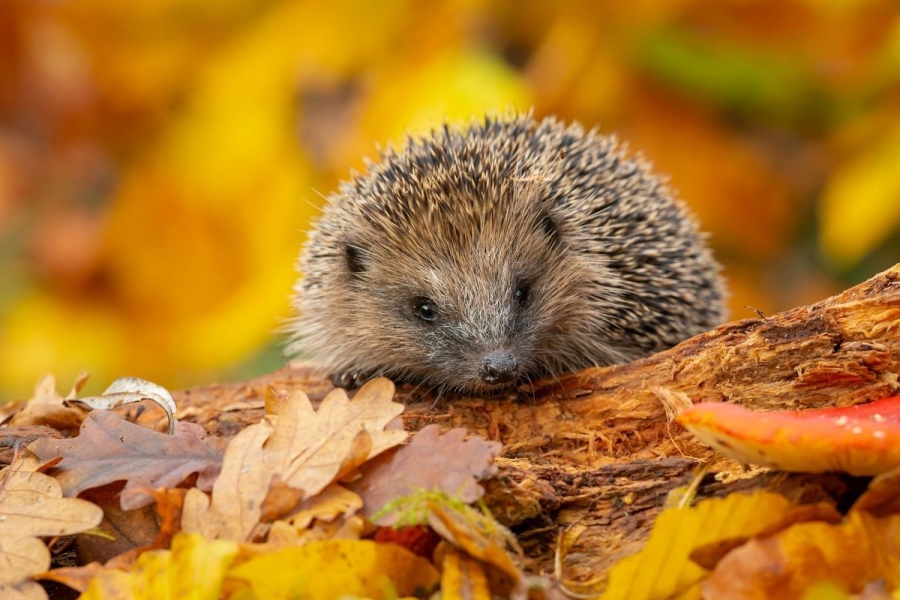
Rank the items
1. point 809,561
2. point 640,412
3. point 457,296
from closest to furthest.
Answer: point 809,561, point 640,412, point 457,296

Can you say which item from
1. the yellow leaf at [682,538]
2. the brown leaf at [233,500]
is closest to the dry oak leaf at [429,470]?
the brown leaf at [233,500]

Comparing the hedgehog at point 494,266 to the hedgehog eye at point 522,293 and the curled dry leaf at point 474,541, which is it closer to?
the hedgehog eye at point 522,293

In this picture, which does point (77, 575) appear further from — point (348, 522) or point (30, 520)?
point (348, 522)

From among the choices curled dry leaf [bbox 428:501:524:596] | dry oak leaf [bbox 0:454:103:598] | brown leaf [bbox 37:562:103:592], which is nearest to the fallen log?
curled dry leaf [bbox 428:501:524:596]

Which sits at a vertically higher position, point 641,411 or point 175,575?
point 641,411

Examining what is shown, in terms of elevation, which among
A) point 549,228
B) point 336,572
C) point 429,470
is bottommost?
point 336,572

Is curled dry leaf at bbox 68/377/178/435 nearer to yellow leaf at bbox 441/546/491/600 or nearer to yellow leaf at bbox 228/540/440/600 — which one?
yellow leaf at bbox 228/540/440/600

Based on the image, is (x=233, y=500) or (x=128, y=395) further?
(x=128, y=395)

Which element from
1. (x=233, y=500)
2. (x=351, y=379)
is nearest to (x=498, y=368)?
(x=351, y=379)
